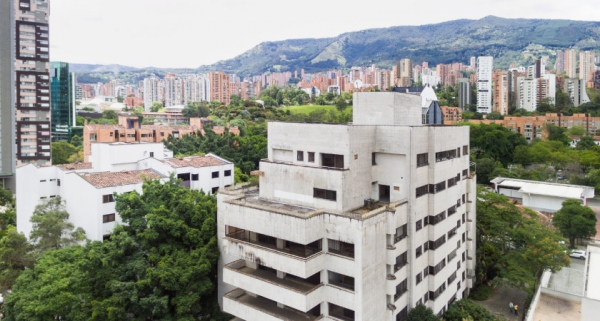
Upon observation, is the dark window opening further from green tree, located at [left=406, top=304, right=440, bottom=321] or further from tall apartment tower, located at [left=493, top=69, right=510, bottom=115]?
tall apartment tower, located at [left=493, top=69, right=510, bottom=115]

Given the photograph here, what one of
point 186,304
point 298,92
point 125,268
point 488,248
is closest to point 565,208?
point 488,248

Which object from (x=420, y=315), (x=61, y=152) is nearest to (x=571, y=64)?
(x=61, y=152)

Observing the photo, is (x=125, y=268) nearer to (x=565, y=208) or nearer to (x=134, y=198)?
(x=134, y=198)

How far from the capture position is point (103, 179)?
2780cm

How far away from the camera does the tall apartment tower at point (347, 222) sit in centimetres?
1644

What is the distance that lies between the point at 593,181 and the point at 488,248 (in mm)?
29983

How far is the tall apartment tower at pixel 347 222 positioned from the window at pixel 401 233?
1.9 inches

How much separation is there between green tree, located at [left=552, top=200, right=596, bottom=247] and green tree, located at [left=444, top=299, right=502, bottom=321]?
663 inches

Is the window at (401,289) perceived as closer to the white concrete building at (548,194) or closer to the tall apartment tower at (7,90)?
the white concrete building at (548,194)

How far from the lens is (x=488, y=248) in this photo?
90.7 ft

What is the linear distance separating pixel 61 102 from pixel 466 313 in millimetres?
78643

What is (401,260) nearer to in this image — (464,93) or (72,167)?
(72,167)

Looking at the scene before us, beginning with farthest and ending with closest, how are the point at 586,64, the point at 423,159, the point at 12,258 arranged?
the point at 586,64
the point at 12,258
the point at 423,159

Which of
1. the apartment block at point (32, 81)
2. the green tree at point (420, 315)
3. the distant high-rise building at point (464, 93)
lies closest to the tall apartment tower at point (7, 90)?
the apartment block at point (32, 81)
